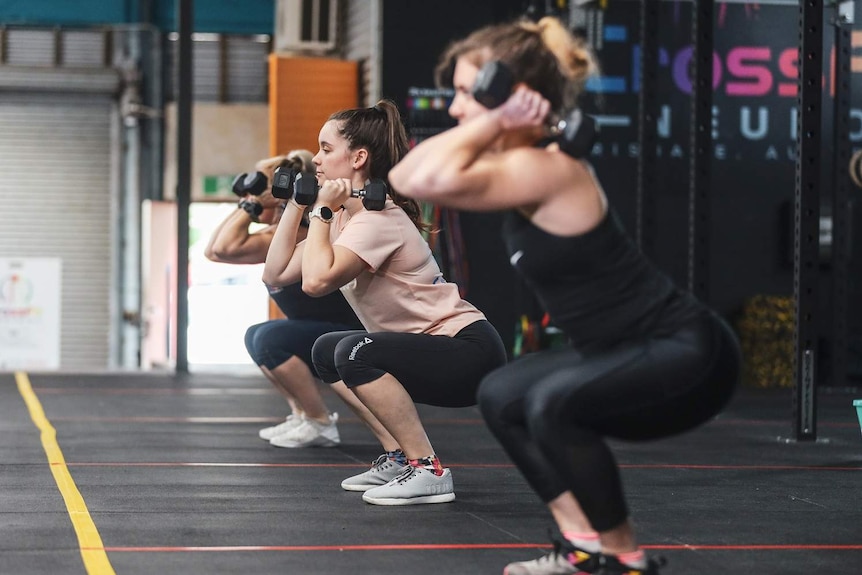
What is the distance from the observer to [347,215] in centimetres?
416

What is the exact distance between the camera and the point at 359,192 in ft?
12.8

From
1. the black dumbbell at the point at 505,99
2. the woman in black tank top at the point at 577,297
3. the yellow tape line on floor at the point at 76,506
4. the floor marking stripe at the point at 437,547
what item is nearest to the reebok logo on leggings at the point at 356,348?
the floor marking stripe at the point at 437,547

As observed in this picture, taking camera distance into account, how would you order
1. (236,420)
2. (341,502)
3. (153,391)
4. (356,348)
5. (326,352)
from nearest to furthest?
(356,348)
(341,502)
(326,352)
(236,420)
(153,391)

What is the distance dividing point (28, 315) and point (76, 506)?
35.6 feet

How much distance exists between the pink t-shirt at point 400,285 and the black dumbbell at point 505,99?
1282 mm

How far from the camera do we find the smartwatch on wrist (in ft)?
12.5

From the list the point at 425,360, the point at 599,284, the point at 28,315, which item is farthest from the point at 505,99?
the point at 28,315

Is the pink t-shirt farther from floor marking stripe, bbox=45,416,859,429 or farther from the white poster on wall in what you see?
the white poster on wall

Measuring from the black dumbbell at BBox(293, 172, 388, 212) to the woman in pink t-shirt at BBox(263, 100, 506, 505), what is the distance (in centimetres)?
3

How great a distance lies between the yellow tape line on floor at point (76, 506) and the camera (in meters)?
3.12

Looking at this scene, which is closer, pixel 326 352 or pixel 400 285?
pixel 400 285

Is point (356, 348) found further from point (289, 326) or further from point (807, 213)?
point (807, 213)

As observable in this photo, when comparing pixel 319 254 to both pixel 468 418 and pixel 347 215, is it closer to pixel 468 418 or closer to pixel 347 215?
pixel 347 215

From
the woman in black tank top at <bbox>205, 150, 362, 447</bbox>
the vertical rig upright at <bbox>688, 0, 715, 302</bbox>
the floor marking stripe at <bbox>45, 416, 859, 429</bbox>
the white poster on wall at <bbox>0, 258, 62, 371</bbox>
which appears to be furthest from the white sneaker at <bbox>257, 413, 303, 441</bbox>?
the white poster on wall at <bbox>0, 258, 62, 371</bbox>
